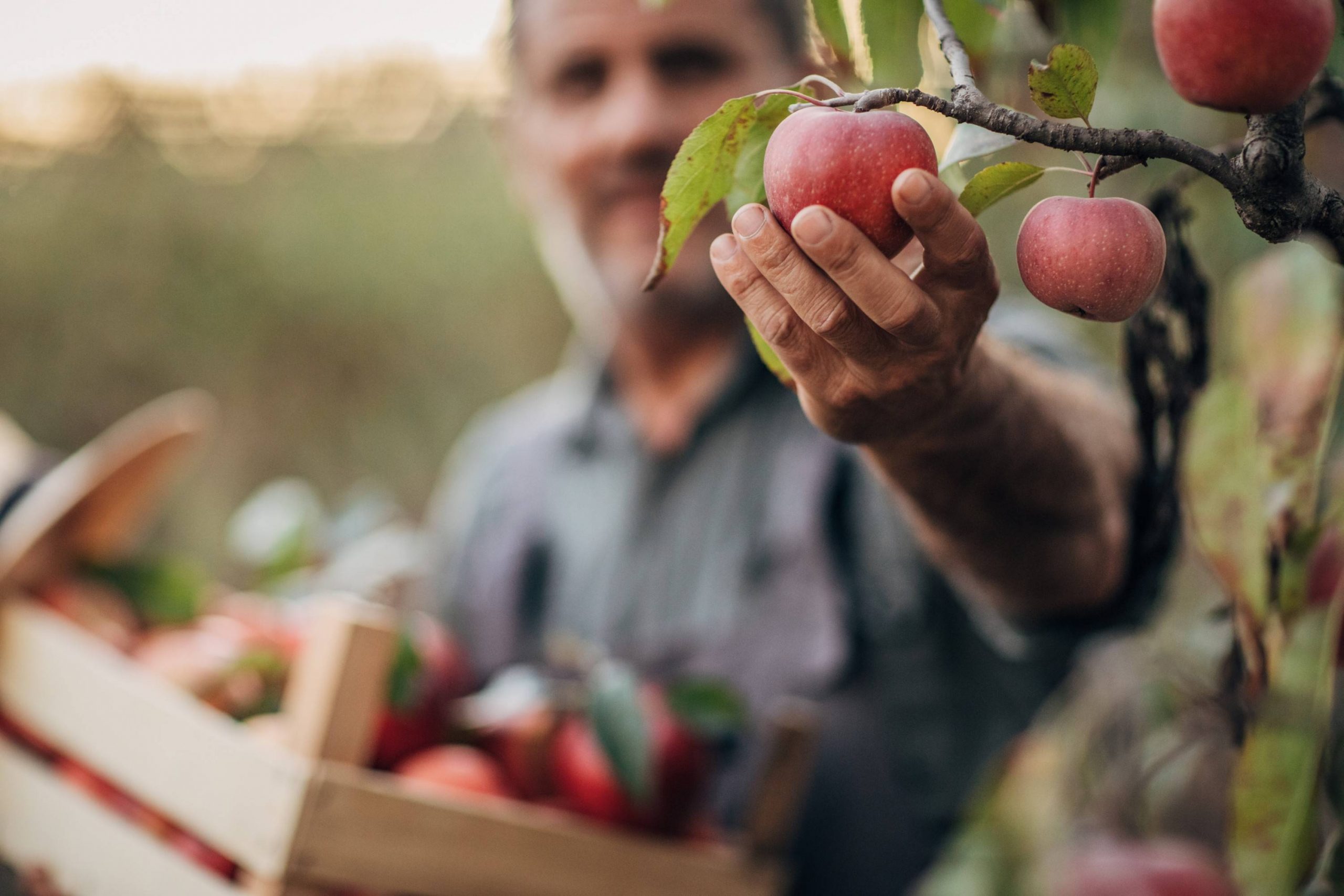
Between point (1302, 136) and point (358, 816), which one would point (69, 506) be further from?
point (1302, 136)

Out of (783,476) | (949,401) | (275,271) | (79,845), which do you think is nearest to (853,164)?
(949,401)

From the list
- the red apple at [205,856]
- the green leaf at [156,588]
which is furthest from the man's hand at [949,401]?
the green leaf at [156,588]

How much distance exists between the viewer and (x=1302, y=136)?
0.30 meters

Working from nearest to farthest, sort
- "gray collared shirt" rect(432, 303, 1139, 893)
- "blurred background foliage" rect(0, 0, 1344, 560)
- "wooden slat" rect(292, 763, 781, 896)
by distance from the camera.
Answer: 1. "wooden slat" rect(292, 763, 781, 896)
2. "gray collared shirt" rect(432, 303, 1139, 893)
3. "blurred background foliage" rect(0, 0, 1344, 560)

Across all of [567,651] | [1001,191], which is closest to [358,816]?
[567,651]

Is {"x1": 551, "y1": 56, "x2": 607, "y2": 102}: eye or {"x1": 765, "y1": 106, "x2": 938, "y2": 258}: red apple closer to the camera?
{"x1": 765, "y1": 106, "x2": 938, "y2": 258}: red apple

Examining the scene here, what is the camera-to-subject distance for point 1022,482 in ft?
1.80

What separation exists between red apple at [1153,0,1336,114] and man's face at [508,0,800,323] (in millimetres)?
788

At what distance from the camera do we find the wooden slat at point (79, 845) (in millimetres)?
596

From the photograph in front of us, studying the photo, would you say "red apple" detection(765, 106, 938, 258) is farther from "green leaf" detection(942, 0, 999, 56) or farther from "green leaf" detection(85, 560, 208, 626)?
"green leaf" detection(85, 560, 208, 626)

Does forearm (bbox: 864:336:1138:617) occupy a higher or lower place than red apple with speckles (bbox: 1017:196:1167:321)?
lower

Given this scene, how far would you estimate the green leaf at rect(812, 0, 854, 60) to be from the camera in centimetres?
42

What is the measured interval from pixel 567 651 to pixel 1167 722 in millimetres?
551

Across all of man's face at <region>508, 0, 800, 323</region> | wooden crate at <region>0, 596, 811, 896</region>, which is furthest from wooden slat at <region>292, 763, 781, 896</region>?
man's face at <region>508, 0, 800, 323</region>
